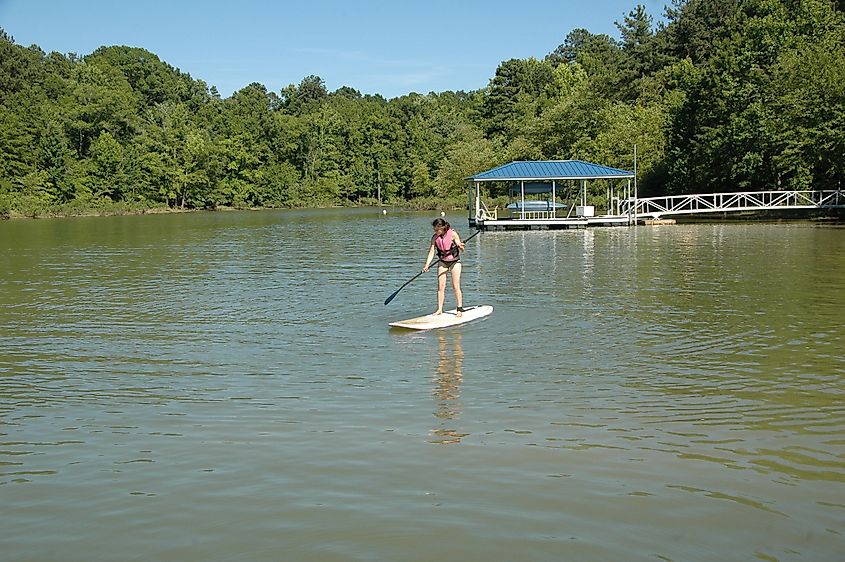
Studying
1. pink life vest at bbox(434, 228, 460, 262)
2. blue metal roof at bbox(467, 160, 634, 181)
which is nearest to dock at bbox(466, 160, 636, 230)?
blue metal roof at bbox(467, 160, 634, 181)

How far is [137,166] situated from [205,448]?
289 ft

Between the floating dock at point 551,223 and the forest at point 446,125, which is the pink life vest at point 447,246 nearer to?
the floating dock at point 551,223

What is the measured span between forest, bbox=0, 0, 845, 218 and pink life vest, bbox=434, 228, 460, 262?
121 ft

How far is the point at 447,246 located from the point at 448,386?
5093mm

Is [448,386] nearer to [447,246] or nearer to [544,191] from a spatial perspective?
[447,246]

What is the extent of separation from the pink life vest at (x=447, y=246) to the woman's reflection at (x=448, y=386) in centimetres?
175

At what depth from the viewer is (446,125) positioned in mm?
118688

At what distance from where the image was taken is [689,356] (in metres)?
10.9

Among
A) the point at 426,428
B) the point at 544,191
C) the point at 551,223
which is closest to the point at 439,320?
the point at 426,428

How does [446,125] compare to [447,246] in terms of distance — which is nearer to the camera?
[447,246]

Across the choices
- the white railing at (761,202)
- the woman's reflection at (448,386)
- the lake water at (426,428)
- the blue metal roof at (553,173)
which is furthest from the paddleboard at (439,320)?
the white railing at (761,202)

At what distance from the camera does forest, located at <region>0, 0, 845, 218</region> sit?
49.9m

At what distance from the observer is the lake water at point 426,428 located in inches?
214

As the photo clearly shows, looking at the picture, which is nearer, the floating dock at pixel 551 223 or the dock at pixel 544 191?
the dock at pixel 544 191
